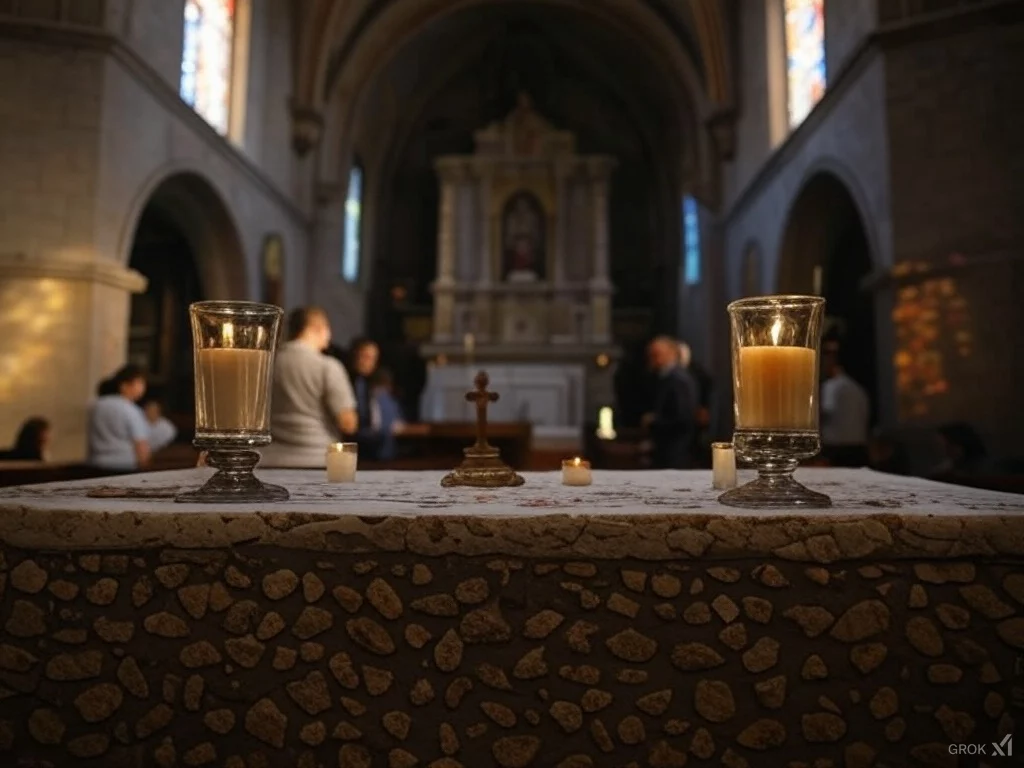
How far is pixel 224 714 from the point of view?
1314 millimetres

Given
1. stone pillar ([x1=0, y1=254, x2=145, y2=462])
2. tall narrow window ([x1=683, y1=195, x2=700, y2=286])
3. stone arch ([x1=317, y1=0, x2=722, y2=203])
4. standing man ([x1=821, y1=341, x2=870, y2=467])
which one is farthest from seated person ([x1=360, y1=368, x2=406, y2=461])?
tall narrow window ([x1=683, y1=195, x2=700, y2=286])

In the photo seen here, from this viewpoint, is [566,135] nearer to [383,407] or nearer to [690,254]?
[690,254]

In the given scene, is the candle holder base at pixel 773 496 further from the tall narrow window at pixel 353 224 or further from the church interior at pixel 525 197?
the tall narrow window at pixel 353 224

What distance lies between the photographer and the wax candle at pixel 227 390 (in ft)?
5.26

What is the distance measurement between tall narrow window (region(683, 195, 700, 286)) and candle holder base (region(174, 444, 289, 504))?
11534 mm

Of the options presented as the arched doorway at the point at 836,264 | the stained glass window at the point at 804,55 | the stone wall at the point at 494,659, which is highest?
the stained glass window at the point at 804,55

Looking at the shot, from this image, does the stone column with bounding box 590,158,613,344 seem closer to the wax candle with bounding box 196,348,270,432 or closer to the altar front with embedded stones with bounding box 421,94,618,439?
the altar front with embedded stones with bounding box 421,94,618,439

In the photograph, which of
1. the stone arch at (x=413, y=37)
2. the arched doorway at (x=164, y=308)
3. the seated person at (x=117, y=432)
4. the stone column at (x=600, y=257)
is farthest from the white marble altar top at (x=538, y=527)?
the stone column at (x=600, y=257)

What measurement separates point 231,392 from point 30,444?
4.60 meters

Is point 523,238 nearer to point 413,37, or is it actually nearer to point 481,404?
point 413,37

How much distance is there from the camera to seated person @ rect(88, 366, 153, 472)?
4547 millimetres

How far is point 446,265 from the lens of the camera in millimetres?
13594

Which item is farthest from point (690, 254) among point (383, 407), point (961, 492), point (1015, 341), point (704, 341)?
point (961, 492)

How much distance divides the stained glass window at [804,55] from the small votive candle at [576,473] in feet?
21.7
